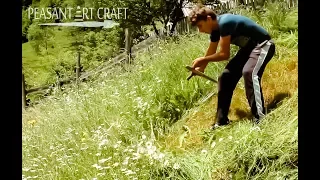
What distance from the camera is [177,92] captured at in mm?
4891

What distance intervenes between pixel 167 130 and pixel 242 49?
1116mm

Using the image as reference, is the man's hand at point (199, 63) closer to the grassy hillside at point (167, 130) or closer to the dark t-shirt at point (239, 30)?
the dark t-shirt at point (239, 30)

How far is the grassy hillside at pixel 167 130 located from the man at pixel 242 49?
0.26 meters

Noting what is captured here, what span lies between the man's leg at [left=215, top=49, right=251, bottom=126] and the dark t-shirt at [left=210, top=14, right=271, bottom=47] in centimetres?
11

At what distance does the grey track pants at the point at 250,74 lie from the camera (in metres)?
3.81

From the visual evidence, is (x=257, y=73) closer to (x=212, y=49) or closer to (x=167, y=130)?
(x=212, y=49)

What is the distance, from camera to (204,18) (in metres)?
3.82

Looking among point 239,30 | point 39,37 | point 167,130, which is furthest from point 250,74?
point 39,37

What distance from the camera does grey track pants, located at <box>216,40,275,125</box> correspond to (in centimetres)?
381

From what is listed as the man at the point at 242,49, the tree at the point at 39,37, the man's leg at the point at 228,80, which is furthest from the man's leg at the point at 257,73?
the tree at the point at 39,37
